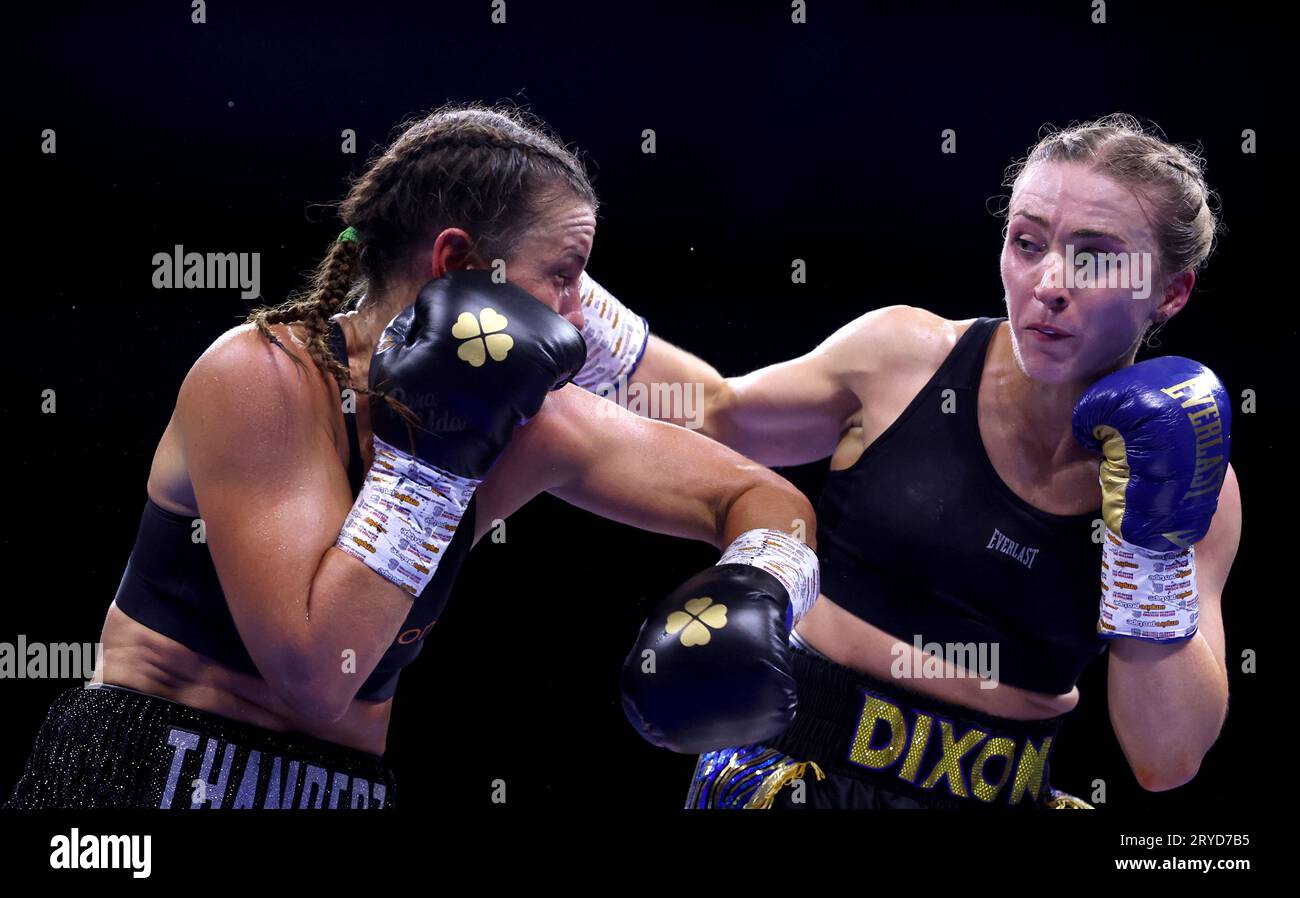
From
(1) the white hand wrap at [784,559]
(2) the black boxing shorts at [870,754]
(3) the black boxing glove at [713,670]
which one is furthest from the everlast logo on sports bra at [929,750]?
(3) the black boxing glove at [713,670]

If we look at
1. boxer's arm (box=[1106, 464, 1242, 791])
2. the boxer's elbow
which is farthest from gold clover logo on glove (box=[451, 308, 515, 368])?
the boxer's elbow

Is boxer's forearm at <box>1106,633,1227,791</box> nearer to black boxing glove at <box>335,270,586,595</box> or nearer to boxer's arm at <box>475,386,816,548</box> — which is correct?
boxer's arm at <box>475,386,816,548</box>

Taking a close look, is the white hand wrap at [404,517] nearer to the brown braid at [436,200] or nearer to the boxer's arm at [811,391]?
the brown braid at [436,200]

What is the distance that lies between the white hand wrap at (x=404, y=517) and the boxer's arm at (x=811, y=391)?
71cm

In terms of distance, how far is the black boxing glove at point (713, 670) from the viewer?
1458mm

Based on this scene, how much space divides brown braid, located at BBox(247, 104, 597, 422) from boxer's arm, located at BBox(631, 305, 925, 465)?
52cm

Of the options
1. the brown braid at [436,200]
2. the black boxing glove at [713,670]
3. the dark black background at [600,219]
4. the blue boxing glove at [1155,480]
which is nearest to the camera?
the black boxing glove at [713,670]

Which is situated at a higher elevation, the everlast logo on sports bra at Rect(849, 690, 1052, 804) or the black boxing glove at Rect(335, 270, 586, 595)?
the black boxing glove at Rect(335, 270, 586, 595)

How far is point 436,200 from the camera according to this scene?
1.73 meters

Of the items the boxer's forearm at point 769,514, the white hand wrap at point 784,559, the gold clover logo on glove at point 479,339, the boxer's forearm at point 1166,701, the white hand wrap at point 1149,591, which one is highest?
the gold clover logo on glove at point 479,339

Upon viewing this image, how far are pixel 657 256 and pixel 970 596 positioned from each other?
120 centimetres

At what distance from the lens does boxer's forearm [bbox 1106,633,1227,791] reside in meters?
1.98

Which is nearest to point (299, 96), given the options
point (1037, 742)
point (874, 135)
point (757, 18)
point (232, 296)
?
point (232, 296)

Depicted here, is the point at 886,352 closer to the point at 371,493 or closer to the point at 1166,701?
the point at 1166,701
